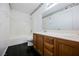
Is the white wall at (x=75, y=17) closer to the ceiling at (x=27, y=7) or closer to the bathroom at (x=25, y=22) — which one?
the bathroom at (x=25, y=22)

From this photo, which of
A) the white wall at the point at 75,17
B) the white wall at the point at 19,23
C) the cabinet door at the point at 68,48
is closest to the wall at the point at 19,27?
the white wall at the point at 19,23

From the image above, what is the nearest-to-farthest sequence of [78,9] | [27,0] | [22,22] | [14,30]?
[27,0] < [78,9] < [22,22] < [14,30]

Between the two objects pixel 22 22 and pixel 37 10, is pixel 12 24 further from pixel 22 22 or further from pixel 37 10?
pixel 37 10

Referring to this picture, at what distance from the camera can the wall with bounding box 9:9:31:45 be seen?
9.47ft

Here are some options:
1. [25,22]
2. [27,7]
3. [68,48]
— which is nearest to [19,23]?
[25,22]

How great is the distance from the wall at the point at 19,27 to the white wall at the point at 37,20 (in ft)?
0.59

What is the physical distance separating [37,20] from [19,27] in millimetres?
751

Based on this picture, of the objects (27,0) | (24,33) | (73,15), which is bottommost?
(24,33)

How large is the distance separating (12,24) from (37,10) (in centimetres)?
118

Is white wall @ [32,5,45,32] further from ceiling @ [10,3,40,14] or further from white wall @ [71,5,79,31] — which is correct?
white wall @ [71,5,79,31]

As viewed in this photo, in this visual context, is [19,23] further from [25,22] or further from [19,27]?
[25,22]

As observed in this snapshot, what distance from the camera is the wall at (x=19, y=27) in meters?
2.89

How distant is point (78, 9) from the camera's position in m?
1.29

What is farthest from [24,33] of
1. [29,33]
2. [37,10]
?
[37,10]
